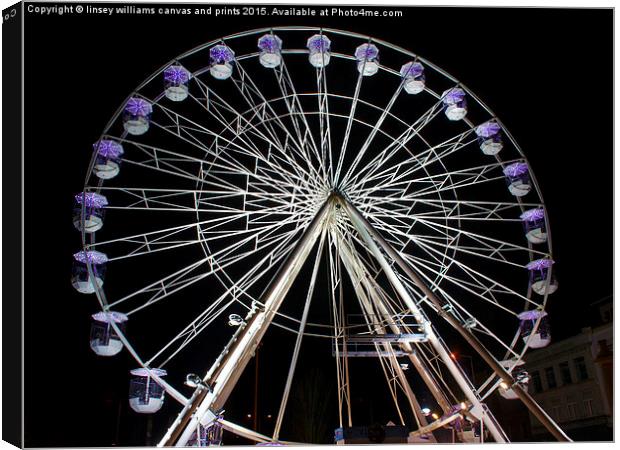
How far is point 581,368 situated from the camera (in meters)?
12.0

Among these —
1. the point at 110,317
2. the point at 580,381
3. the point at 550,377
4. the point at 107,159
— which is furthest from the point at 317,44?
the point at 550,377

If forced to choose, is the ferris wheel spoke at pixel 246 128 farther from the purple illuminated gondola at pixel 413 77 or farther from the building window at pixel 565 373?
the building window at pixel 565 373

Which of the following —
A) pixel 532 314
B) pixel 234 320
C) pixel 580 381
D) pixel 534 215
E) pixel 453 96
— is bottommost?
pixel 580 381

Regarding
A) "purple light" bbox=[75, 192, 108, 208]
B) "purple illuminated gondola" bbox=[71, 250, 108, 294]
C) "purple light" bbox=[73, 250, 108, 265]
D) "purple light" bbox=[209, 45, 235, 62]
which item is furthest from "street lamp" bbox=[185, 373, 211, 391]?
"purple light" bbox=[209, 45, 235, 62]

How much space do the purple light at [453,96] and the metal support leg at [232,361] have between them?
3.51 m

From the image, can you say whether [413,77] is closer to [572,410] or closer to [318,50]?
[318,50]

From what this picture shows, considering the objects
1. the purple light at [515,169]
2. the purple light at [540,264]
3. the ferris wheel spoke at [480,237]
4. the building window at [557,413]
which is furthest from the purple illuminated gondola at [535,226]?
the building window at [557,413]

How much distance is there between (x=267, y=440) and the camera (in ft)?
34.1

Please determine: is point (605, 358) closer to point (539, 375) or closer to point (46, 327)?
point (539, 375)

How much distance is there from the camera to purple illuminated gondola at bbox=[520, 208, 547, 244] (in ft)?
36.3

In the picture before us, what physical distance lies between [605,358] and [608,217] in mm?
2162

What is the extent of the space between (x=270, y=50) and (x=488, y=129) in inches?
158

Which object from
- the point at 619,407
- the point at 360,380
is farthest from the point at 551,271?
the point at 360,380

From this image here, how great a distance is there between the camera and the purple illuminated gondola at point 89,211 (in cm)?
1015
